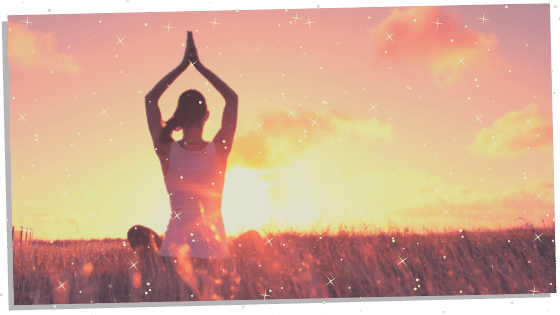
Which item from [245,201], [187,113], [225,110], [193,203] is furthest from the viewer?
[245,201]

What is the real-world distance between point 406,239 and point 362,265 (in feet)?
1.68

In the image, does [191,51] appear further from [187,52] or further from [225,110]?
[225,110]

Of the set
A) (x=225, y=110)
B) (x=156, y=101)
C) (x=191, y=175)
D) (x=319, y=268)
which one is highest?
(x=156, y=101)

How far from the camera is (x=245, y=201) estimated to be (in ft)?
12.9

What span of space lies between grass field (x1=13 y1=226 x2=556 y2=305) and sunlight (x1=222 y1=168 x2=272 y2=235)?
19cm

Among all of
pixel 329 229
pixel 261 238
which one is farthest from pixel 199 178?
pixel 329 229

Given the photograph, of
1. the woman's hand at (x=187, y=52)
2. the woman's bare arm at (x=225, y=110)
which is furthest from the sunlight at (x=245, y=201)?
the woman's hand at (x=187, y=52)

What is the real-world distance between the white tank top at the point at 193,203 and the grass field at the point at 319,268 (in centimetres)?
39

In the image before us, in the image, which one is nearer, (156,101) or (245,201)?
(156,101)

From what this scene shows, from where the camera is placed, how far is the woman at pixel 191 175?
3469mm

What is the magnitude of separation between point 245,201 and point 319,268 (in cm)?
95

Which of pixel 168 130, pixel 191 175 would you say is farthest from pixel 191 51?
pixel 191 175

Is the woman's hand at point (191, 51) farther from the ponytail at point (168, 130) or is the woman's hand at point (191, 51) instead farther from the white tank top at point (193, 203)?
the white tank top at point (193, 203)

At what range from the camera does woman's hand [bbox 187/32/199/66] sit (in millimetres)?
3752
